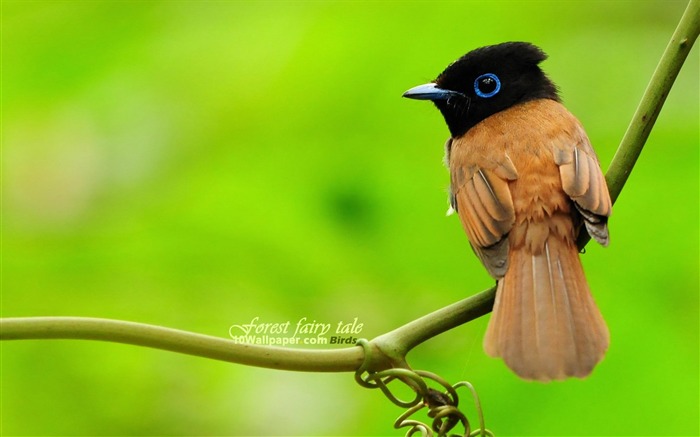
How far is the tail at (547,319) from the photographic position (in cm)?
238

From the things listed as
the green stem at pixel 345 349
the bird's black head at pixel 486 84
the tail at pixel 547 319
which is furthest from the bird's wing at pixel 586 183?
the bird's black head at pixel 486 84

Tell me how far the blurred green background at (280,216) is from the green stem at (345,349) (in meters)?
0.68

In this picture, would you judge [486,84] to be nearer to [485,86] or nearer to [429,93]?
[485,86]

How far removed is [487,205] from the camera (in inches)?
129

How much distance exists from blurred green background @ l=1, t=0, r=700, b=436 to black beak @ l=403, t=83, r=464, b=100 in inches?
2.3

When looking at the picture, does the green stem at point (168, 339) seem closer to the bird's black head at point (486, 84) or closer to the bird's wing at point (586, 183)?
the bird's wing at point (586, 183)

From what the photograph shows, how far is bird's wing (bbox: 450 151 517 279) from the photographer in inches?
123

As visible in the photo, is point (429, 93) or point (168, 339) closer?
point (168, 339)

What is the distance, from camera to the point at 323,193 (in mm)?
3432

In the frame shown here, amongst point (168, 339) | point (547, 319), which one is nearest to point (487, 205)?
point (547, 319)

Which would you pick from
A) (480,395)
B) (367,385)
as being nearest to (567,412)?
(480,395)

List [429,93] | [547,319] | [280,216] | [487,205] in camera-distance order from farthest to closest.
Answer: [429,93] < [280,216] < [487,205] < [547,319]

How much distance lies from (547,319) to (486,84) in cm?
153

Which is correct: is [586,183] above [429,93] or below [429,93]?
below
